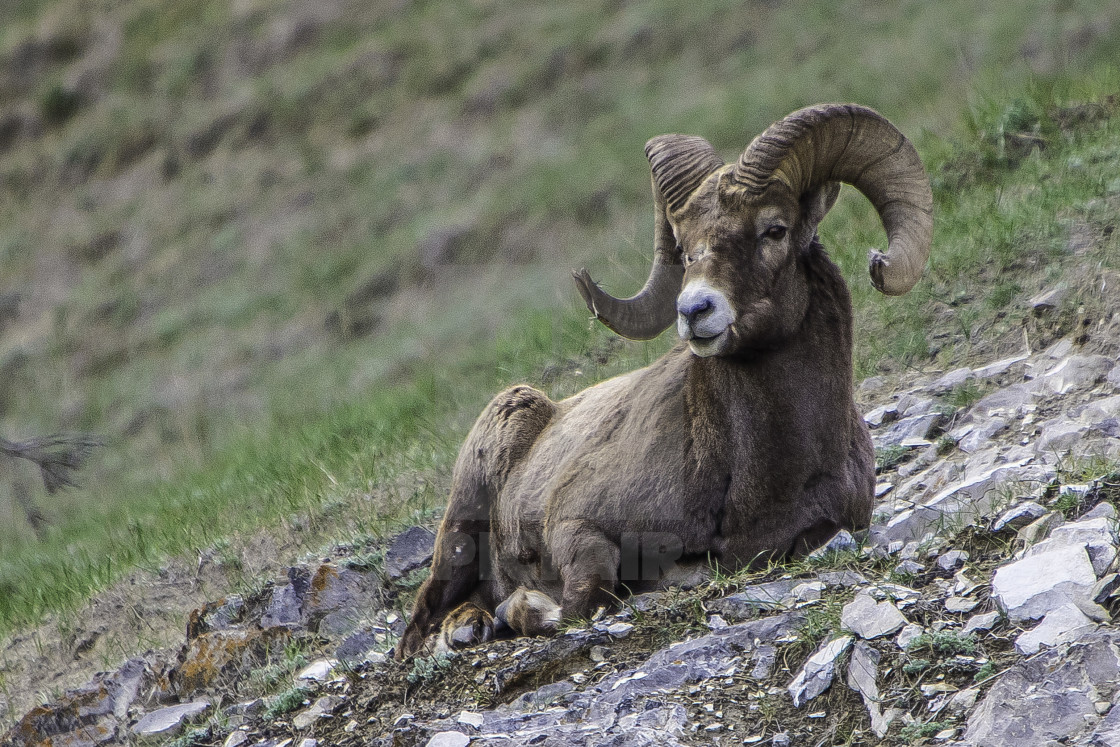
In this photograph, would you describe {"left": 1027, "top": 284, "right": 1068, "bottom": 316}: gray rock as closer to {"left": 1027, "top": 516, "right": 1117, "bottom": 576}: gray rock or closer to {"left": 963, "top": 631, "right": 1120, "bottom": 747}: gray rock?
{"left": 1027, "top": 516, "right": 1117, "bottom": 576}: gray rock

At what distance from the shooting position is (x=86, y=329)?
81.9 feet

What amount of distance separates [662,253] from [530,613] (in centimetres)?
193

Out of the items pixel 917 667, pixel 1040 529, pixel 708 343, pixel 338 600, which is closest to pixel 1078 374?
pixel 1040 529

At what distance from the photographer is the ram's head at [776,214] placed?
5367 mm

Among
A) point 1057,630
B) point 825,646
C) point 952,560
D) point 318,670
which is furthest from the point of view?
point 318,670

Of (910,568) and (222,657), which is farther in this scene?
(222,657)

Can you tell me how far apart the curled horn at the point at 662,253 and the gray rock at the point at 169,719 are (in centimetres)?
295

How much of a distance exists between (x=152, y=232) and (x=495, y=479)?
22.8m

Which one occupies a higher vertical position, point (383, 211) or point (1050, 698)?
point (383, 211)

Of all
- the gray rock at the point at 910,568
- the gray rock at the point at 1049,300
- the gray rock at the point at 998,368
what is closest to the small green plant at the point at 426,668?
the gray rock at the point at 910,568

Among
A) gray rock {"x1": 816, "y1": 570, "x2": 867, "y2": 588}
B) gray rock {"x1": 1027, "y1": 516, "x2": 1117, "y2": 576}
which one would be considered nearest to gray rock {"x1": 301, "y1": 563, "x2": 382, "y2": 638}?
gray rock {"x1": 816, "y1": 570, "x2": 867, "y2": 588}

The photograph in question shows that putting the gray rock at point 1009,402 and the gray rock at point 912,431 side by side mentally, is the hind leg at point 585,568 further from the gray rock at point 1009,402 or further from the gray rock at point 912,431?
the gray rock at point 1009,402

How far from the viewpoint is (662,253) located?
6.27 metres

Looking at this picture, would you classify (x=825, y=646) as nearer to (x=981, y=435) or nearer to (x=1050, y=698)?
(x=1050, y=698)
